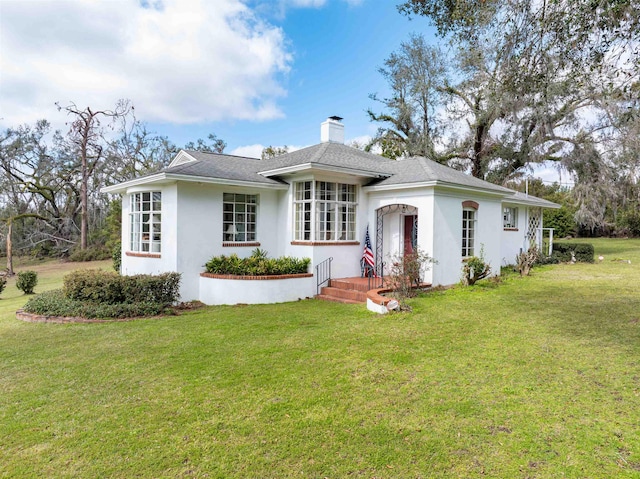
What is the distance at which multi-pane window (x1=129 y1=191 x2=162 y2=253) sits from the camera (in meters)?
11.1

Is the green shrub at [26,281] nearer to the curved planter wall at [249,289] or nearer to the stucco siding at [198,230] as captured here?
the stucco siding at [198,230]

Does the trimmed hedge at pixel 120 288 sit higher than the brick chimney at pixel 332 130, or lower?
lower

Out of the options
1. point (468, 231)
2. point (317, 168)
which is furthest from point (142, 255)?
point (468, 231)

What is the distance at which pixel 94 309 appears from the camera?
8.73 m

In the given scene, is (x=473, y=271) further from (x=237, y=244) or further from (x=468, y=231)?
(x=237, y=244)

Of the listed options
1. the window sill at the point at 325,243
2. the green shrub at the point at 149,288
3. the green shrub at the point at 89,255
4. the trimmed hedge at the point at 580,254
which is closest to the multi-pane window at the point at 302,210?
the window sill at the point at 325,243

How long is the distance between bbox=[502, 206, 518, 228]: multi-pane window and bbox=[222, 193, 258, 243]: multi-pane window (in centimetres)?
1206

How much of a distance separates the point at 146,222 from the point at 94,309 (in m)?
3.39

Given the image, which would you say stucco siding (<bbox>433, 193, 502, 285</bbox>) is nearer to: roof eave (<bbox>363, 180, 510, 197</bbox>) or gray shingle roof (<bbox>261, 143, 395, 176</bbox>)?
roof eave (<bbox>363, 180, 510, 197</bbox>)

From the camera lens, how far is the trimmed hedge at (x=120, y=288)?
9195 mm

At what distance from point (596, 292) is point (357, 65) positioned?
1380 centimetres

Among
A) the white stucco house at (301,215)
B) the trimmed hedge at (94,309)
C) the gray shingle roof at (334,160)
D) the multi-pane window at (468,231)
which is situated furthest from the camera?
the multi-pane window at (468,231)

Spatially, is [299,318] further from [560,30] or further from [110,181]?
[110,181]

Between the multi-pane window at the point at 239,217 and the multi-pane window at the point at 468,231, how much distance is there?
689 cm
